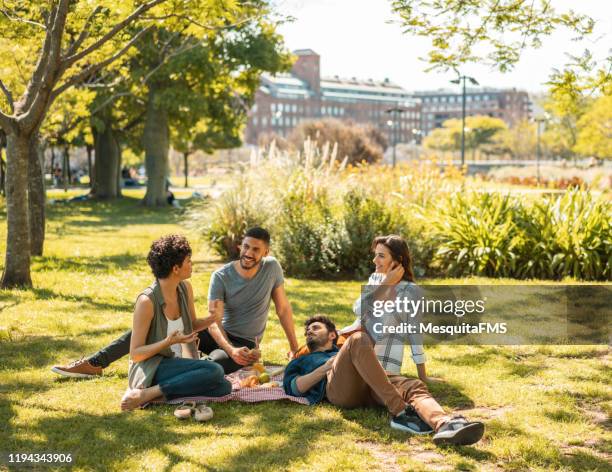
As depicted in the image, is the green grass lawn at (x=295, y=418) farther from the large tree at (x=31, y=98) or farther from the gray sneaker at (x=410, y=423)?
the large tree at (x=31, y=98)

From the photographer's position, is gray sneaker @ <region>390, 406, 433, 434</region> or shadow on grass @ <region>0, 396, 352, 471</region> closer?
shadow on grass @ <region>0, 396, 352, 471</region>

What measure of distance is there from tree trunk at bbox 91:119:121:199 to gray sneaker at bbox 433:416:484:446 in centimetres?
2680

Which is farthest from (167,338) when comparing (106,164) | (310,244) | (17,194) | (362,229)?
(106,164)

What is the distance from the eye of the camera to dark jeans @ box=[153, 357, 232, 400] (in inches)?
198

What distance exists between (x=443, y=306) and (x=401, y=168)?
555cm

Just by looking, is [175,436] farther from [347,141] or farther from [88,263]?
[347,141]

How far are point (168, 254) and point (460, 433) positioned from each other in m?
2.04

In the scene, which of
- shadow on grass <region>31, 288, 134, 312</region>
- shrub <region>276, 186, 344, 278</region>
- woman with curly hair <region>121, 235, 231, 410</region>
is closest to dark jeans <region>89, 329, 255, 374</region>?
woman with curly hair <region>121, 235, 231, 410</region>

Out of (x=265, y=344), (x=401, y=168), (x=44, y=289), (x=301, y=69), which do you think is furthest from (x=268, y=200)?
(x=301, y=69)

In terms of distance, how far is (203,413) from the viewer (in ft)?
15.6

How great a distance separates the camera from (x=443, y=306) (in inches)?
361

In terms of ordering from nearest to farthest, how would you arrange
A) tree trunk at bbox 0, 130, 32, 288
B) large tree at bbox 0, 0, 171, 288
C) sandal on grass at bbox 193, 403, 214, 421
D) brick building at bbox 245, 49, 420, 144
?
sandal on grass at bbox 193, 403, 214, 421 → large tree at bbox 0, 0, 171, 288 → tree trunk at bbox 0, 130, 32, 288 → brick building at bbox 245, 49, 420, 144

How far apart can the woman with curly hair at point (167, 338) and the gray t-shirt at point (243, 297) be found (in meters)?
0.70

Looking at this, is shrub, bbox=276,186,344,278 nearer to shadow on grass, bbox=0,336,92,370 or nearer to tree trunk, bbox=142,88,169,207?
shadow on grass, bbox=0,336,92,370
